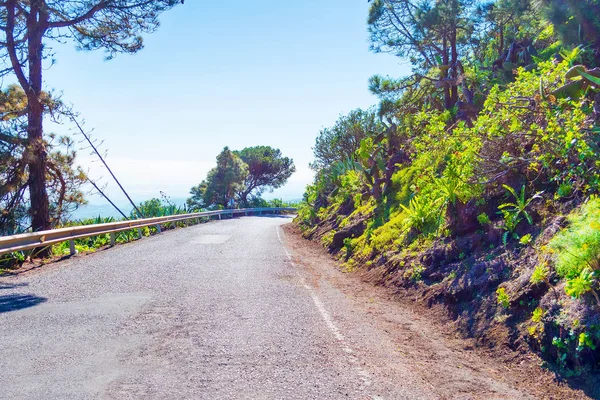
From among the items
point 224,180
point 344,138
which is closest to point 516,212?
point 344,138

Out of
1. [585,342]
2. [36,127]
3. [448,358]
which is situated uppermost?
[36,127]

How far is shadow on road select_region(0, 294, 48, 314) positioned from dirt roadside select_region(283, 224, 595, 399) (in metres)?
5.17

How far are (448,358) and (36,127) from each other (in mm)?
14552

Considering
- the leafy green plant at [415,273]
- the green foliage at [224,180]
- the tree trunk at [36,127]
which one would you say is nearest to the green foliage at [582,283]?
the leafy green plant at [415,273]

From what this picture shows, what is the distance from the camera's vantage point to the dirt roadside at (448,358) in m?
4.69

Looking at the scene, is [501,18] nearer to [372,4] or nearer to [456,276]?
[372,4]

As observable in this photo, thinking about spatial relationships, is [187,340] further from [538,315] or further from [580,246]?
[580,246]

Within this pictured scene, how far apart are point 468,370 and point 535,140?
4837 mm

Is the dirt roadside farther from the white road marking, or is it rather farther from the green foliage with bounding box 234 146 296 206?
the green foliage with bounding box 234 146 296 206

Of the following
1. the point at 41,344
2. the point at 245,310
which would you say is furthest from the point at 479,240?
the point at 41,344

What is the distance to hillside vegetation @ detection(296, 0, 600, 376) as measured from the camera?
5.47 meters

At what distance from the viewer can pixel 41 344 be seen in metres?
5.53

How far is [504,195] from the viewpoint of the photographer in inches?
342

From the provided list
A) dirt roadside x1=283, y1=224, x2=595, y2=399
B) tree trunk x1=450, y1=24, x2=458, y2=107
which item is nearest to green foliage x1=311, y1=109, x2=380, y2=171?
tree trunk x1=450, y1=24, x2=458, y2=107
